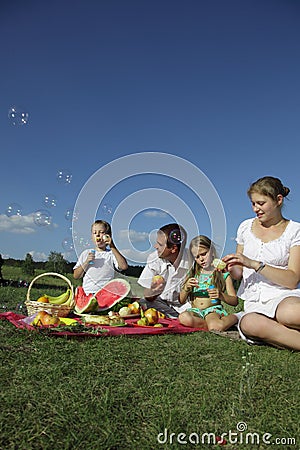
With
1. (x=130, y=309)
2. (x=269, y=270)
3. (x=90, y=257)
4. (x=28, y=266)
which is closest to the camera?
(x=269, y=270)

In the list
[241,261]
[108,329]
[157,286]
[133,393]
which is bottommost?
[133,393]

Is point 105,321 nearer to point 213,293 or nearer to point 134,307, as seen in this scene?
point 134,307

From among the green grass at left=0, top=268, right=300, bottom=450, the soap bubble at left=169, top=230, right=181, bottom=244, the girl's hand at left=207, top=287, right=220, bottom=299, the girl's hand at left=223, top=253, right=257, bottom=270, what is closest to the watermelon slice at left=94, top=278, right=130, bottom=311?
the soap bubble at left=169, top=230, right=181, bottom=244

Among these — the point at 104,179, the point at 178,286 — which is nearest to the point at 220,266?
the point at 178,286

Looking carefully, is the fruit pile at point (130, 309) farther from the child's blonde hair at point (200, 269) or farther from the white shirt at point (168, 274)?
the child's blonde hair at point (200, 269)

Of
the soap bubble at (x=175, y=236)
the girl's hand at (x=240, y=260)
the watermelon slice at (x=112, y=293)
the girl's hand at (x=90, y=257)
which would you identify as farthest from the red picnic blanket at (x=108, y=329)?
the girl's hand at (x=90, y=257)

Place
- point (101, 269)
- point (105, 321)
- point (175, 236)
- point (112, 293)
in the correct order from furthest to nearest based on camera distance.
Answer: point (101, 269) < point (112, 293) < point (175, 236) < point (105, 321)

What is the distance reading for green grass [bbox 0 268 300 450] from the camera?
1.65 metres

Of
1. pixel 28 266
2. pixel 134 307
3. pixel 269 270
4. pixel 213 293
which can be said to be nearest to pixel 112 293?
pixel 134 307

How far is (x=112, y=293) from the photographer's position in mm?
5035

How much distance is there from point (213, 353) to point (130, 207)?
2193 millimetres

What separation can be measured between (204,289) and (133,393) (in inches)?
97.8

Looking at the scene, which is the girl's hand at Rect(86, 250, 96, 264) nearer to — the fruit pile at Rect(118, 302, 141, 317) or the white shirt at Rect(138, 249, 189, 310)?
the white shirt at Rect(138, 249, 189, 310)

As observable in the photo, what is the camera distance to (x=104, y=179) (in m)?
4.54
